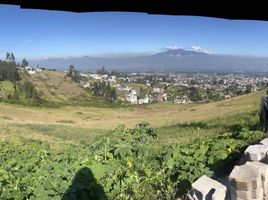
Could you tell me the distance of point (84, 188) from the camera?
16.5 ft

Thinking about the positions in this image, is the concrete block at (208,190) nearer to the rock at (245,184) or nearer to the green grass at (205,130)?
the rock at (245,184)

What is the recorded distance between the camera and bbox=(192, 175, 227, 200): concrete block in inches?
200

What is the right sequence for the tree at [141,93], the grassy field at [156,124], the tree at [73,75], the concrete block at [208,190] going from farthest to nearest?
the tree at [73,75] < the tree at [141,93] < the grassy field at [156,124] < the concrete block at [208,190]

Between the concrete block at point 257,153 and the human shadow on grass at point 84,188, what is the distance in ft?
7.30

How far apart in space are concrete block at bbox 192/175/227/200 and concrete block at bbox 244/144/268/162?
0.85 meters

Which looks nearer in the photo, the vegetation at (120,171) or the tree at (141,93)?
the vegetation at (120,171)

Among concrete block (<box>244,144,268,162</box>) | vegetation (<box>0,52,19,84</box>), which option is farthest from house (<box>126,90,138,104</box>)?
concrete block (<box>244,144,268,162</box>)

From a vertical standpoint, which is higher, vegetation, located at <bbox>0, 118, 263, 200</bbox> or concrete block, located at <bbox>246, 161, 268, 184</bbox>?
concrete block, located at <bbox>246, 161, 268, 184</bbox>

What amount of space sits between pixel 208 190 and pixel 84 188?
Result: 1549mm

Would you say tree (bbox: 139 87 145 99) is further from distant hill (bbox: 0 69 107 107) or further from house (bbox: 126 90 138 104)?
distant hill (bbox: 0 69 107 107)

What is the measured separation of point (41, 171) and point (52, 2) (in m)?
4.75

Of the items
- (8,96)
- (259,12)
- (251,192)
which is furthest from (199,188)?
(8,96)

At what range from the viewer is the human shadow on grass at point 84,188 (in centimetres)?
490

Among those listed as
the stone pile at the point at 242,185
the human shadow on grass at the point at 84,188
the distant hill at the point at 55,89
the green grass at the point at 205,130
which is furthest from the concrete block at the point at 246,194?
the distant hill at the point at 55,89
